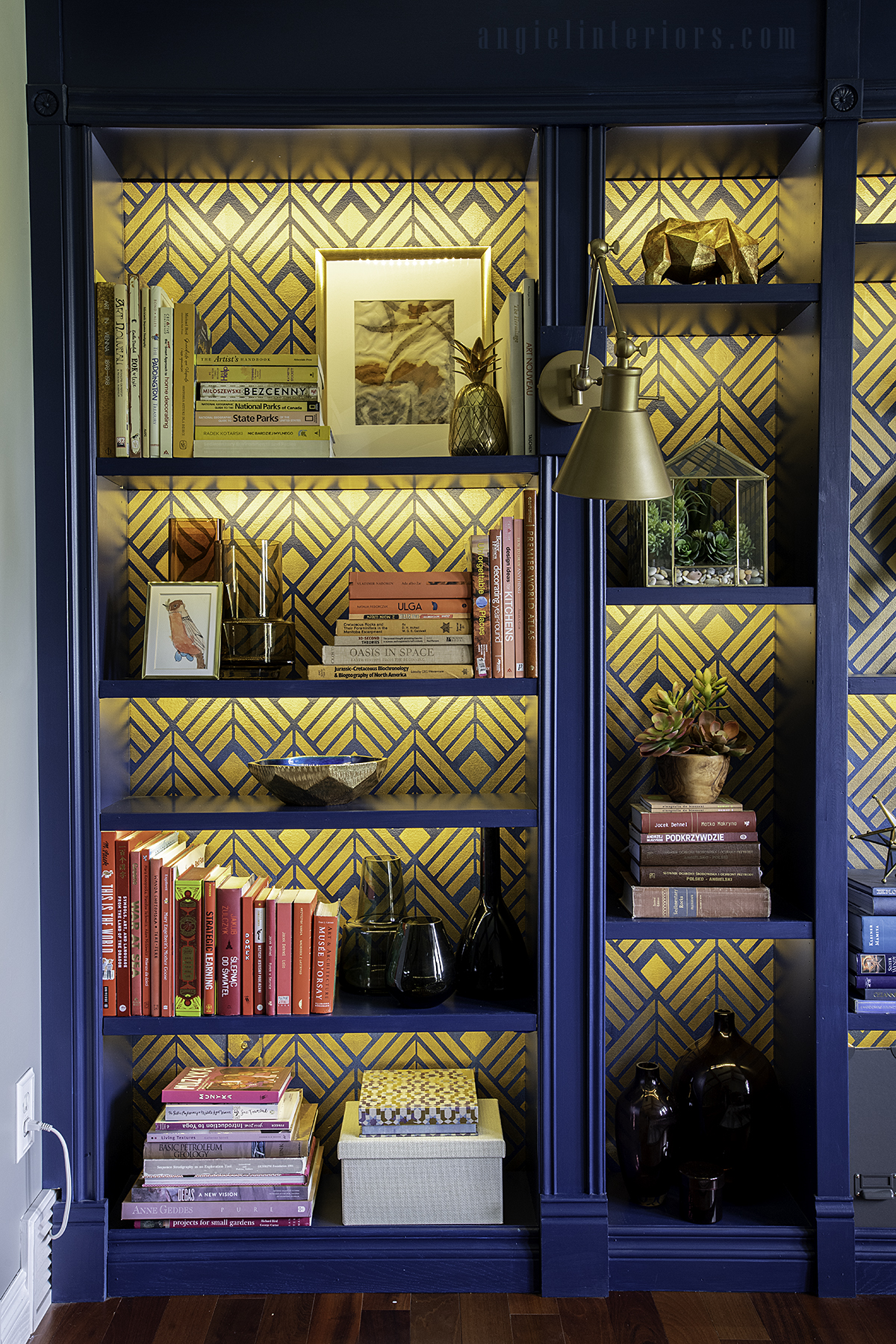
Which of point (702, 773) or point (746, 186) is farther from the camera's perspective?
point (746, 186)

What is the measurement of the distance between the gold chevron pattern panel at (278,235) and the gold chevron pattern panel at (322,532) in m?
0.36

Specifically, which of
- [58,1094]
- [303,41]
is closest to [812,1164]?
[58,1094]

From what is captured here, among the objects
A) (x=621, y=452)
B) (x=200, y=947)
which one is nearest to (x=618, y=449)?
(x=621, y=452)

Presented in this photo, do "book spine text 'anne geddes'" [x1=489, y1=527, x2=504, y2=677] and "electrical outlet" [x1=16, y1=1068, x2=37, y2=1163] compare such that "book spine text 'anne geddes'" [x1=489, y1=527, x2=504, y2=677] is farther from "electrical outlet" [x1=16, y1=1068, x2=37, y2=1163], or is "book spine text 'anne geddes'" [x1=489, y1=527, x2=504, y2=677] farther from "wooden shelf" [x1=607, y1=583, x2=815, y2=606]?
"electrical outlet" [x1=16, y1=1068, x2=37, y2=1163]

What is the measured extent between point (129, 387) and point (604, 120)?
3.53 feet

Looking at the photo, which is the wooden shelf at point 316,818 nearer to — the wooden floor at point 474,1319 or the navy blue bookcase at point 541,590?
the navy blue bookcase at point 541,590

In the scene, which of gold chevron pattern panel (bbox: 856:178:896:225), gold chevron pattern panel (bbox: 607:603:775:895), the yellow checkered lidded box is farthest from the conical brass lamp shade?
the yellow checkered lidded box

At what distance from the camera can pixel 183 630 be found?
2068 mm

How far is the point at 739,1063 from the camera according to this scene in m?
2.10

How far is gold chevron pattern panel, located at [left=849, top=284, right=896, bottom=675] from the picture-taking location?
7.57ft

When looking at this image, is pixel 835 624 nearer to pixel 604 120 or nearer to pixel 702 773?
pixel 702 773

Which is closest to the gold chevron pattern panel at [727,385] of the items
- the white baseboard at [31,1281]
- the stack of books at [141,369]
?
the stack of books at [141,369]

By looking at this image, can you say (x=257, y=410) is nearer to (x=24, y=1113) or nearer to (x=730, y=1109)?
(x=24, y=1113)

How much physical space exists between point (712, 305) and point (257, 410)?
0.95 metres
